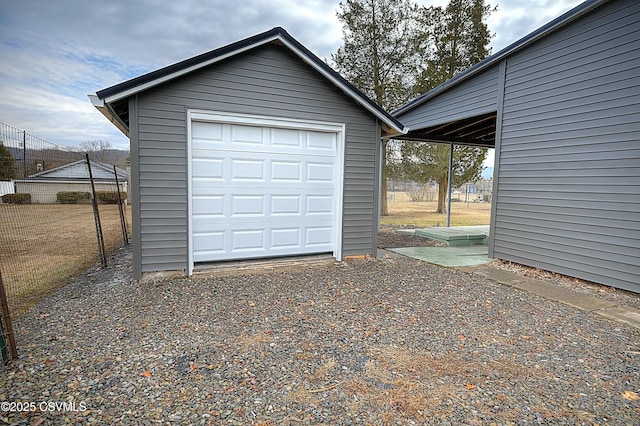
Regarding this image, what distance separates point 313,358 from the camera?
2.76 m

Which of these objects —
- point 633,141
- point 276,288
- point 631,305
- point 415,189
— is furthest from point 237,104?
point 415,189

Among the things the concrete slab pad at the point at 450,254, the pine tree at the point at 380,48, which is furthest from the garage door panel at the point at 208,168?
the pine tree at the point at 380,48

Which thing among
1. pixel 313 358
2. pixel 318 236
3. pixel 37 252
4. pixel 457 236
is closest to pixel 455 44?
pixel 457 236

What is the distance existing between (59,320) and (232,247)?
2.46m

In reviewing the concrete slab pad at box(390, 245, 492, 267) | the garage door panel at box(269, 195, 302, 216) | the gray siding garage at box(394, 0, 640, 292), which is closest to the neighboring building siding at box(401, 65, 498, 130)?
the gray siding garage at box(394, 0, 640, 292)

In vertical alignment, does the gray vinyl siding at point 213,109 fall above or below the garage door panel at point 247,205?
above

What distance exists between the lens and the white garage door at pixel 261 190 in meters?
5.16

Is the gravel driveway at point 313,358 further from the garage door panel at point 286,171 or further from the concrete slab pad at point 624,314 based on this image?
the garage door panel at point 286,171

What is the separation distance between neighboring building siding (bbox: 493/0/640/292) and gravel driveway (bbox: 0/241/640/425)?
60.2 inches

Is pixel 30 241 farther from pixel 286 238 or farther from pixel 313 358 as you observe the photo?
pixel 313 358

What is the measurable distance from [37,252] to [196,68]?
222 inches

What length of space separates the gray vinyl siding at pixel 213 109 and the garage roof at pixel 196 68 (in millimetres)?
194

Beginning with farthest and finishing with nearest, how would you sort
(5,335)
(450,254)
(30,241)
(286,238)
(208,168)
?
1. (30,241)
2. (450,254)
3. (286,238)
4. (208,168)
5. (5,335)

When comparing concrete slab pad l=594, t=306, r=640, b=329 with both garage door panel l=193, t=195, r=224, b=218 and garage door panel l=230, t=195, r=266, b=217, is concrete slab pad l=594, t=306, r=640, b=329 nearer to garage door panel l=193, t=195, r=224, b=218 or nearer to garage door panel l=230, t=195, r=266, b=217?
garage door panel l=230, t=195, r=266, b=217
